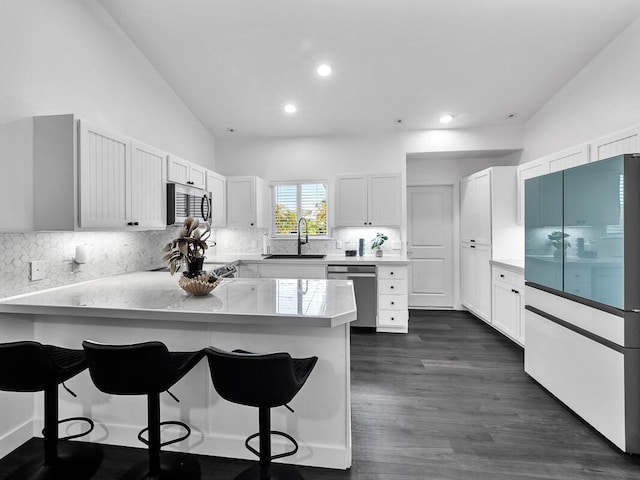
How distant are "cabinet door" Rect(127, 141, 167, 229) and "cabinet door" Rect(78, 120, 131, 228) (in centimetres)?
8

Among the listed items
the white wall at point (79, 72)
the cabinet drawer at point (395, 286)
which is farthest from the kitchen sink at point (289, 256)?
the white wall at point (79, 72)

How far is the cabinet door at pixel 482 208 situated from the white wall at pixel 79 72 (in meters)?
3.98

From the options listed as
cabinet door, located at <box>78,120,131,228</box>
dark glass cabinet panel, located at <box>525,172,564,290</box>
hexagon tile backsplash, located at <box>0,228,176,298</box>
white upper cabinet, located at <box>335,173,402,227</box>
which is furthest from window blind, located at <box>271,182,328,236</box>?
dark glass cabinet panel, located at <box>525,172,564,290</box>

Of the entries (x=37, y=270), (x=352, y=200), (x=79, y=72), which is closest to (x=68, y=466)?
(x=37, y=270)

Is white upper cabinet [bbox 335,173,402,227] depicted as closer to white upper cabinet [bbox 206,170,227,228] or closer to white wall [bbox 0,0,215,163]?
white upper cabinet [bbox 206,170,227,228]

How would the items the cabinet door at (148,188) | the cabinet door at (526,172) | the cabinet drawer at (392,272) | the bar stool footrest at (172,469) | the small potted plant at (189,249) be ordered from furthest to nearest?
the cabinet drawer at (392,272)
the cabinet door at (526,172)
the cabinet door at (148,188)
the small potted plant at (189,249)
the bar stool footrest at (172,469)

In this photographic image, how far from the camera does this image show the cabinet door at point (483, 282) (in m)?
4.29

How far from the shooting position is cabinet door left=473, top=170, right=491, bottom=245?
169 inches

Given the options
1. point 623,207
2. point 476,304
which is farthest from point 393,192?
point 623,207

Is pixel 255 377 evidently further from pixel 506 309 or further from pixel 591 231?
pixel 506 309

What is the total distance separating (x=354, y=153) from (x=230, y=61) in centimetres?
209

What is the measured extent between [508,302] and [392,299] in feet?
4.25

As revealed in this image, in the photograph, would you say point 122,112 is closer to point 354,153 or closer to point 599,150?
point 354,153

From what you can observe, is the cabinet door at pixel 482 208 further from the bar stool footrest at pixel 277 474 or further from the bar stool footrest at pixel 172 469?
the bar stool footrest at pixel 172 469
